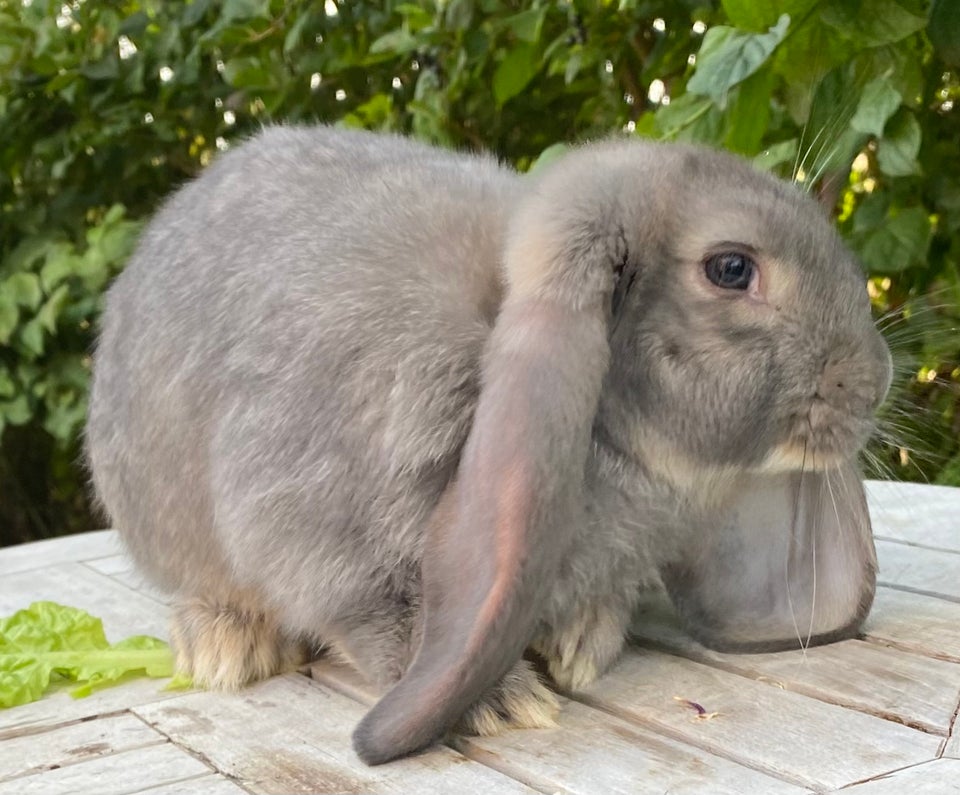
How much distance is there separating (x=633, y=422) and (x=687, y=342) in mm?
125

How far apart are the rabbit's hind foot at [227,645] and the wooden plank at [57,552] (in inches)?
32.8

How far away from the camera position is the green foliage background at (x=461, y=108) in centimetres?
241

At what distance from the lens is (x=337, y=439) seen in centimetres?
167

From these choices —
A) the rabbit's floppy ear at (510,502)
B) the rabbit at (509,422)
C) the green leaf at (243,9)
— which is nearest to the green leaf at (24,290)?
the green leaf at (243,9)

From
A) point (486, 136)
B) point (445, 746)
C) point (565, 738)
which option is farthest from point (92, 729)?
point (486, 136)

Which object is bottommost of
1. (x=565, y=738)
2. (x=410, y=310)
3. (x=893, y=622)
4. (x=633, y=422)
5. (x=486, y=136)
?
(x=565, y=738)

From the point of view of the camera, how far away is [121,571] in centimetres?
269

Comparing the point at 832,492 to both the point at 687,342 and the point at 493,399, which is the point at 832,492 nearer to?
the point at 687,342

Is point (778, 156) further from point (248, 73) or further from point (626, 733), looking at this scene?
point (248, 73)

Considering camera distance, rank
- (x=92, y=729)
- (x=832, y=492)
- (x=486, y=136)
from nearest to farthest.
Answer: (x=92, y=729) → (x=832, y=492) → (x=486, y=136)

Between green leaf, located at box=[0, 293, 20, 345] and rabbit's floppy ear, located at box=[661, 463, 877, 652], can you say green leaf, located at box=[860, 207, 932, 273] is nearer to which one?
rabbit's floppy ear, located at box=[661, 463, 877, 652]

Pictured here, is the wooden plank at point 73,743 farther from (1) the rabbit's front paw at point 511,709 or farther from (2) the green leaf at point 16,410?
(2) the green leaf at point 16,410

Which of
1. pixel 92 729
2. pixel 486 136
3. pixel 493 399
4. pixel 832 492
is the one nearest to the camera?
pixel 493 399

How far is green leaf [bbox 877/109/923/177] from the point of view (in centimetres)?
244
